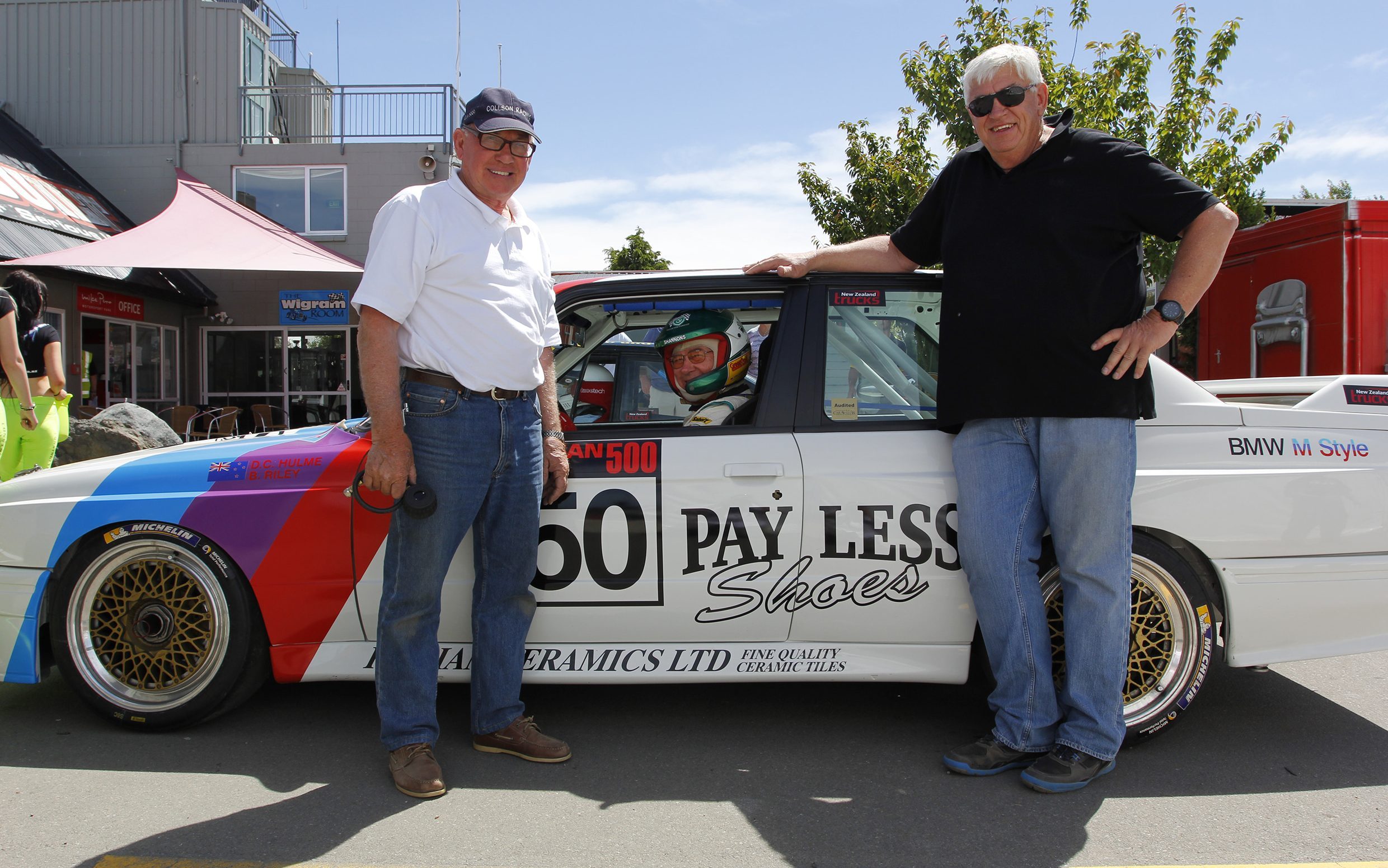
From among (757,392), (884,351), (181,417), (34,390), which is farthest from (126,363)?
(884,351)

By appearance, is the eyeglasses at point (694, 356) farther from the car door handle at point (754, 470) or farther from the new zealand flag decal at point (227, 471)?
the new zealand flag decal at point (227, 471)

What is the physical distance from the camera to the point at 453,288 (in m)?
2.73

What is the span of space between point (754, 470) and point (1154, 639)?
1.41 metres

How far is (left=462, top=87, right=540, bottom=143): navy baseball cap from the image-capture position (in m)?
2.77

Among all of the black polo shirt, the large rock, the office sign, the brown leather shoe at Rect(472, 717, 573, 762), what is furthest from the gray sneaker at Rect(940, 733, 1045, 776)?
the office sign

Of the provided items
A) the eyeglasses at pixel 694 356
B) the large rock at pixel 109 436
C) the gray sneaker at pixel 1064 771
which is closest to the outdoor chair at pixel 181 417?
→ the large rock at pixel 109 436

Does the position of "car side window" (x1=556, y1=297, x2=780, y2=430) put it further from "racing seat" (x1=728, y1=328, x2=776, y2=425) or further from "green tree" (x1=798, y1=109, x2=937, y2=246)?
"green tree" (x1=798, y1=109, x2=937, y2=246)

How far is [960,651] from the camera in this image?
3.04 metres

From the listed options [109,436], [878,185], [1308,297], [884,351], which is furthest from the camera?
[878,185]

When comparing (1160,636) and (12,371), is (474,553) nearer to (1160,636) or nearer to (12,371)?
(1160,636)

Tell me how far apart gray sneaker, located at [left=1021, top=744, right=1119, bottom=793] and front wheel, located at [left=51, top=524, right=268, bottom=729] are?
2.50 m

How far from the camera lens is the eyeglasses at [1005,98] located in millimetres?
2785

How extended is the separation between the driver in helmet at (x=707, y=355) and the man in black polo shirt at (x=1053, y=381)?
806 millimetres

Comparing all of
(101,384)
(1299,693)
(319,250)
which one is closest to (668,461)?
(1299,693)
